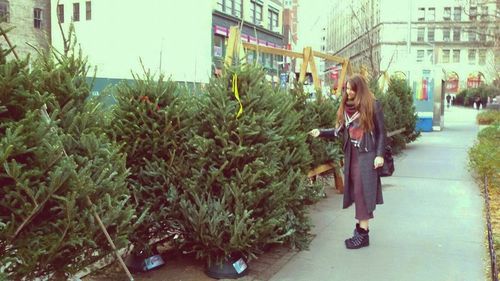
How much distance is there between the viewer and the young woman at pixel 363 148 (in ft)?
17.8

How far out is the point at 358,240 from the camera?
18.0ft

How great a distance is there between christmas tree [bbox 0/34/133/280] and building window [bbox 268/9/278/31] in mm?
47405

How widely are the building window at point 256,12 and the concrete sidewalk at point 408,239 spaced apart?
37.2 m

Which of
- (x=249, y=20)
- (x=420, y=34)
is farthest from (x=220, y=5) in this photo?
(x=420, y=34)

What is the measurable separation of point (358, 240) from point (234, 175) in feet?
5.81

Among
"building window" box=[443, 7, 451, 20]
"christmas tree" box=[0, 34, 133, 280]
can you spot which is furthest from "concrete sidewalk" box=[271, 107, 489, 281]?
"building window" box=[443, 7, 451, 20]

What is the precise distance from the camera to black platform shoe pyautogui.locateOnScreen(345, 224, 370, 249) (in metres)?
5.48

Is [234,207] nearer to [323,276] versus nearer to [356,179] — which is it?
[323,276]

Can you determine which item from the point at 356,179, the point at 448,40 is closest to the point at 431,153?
the point at 356,179

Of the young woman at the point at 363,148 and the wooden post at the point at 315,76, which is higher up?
the wooden post at the point at 315,76

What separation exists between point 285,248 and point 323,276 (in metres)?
0.84

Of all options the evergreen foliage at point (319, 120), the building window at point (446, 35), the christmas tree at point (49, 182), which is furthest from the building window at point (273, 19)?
the building window at point (446, 35)

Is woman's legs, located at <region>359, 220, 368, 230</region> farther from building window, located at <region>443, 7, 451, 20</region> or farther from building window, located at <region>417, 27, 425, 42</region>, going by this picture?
building window, located at <region>417, 27, 425, 42</region>

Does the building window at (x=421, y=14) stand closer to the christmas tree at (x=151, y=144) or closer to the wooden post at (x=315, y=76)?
the wooden post at (x=315, y=76)
